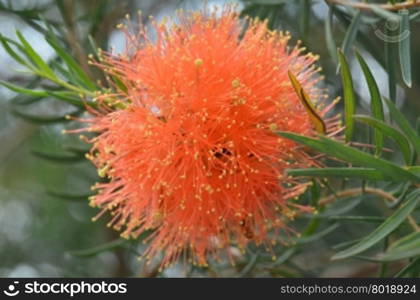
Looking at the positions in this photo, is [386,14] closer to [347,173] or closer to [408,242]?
[347,173]

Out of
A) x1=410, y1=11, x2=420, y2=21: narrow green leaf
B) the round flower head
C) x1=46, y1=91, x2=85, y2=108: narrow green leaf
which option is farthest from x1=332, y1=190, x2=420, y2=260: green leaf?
x1=46, y1=91, x2=85, y2=108: narrow green leaf

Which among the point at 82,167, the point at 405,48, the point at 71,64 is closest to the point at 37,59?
the point at 71,64

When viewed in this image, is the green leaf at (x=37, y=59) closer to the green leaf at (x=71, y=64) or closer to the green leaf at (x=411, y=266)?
the green leaf at (x=71, y=64)

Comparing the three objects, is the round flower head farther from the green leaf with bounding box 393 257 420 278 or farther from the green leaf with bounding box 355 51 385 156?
the green leaf with bounding box 393 257 420 278

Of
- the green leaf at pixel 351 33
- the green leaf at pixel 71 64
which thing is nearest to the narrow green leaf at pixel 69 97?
the green leaf at pixel 71 64

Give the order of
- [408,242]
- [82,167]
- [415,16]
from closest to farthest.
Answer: [408,242] → [415,16] → [82,167]

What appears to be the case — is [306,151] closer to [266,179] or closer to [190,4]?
[266,179]

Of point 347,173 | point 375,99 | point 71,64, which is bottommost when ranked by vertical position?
point 347,173
